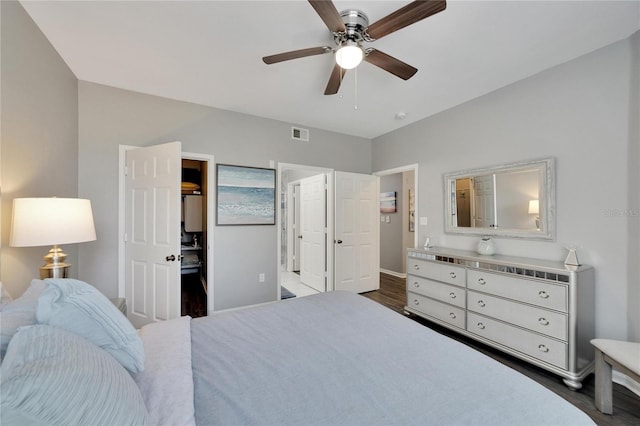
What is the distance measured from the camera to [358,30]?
1.81 m

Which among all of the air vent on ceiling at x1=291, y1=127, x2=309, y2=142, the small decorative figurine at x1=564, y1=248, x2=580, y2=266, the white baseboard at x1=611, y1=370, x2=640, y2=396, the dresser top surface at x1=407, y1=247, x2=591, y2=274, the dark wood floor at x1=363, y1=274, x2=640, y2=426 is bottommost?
the dark wood floor at x1=363, y1=274, x2=640, y2=426

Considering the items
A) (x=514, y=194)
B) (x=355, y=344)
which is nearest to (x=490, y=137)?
Answer: (x=514, y=194)

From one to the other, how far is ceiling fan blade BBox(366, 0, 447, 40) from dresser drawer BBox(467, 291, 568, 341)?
2.36 meters

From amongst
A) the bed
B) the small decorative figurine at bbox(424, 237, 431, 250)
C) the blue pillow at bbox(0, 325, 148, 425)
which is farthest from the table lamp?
the small decorative figurine at bbox(424, 237, 431, 250)

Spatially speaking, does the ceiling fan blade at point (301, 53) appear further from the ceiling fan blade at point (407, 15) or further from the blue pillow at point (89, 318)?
the blue pillow at point (89, 318)

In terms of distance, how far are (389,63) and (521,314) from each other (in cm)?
236

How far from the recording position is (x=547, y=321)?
6.97ft

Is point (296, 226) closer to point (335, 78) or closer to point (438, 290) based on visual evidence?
point (438, 290)

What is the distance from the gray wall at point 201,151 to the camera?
2818 millimetres

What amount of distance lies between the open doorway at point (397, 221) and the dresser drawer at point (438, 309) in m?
2.24

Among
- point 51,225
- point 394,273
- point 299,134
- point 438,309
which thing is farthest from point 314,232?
point 51,225

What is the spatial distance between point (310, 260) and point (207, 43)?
3.58m

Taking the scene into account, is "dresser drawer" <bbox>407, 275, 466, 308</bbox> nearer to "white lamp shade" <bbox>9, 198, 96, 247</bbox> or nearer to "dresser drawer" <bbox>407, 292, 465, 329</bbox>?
"dresser drawer" <bbox>407, 292, 465, 329</bbox>

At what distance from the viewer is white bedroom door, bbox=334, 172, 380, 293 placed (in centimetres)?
430
